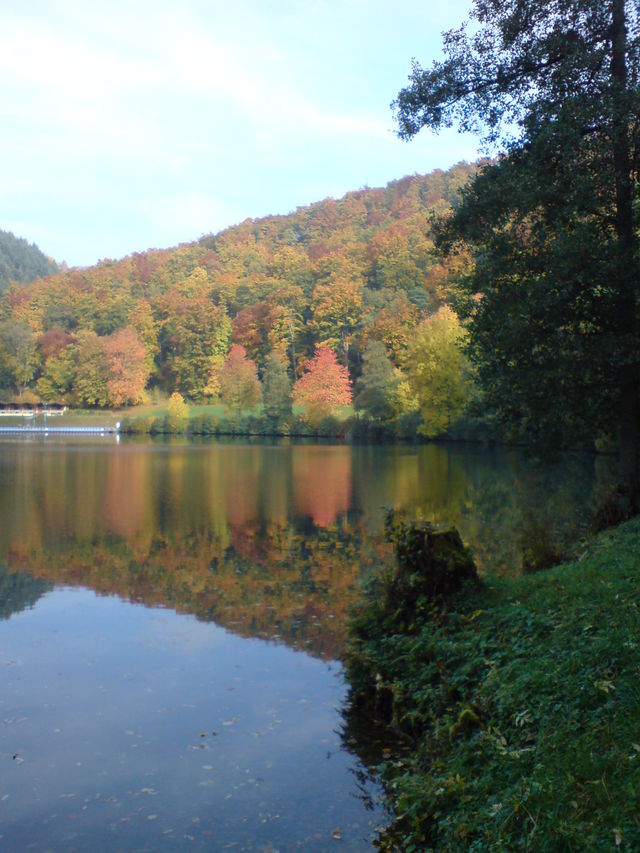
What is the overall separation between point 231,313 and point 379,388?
140 ft

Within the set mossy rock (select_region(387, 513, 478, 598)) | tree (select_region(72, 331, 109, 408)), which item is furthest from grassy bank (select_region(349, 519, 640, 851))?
tree (select_region(72, 331, 109, 408))

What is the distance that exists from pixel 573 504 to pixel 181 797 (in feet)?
48.8

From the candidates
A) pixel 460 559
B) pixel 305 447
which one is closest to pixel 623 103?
pixel 460 559

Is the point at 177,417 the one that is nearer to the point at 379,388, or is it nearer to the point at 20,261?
the point at 379,388

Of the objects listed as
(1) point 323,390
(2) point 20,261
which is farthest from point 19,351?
(2) point 20,261

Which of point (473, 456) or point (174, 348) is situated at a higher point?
point (174, 348)

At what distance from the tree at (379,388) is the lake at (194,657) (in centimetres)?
3310

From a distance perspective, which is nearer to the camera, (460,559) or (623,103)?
(460,559)

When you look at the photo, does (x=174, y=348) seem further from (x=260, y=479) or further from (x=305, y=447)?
(x=260, y=479)

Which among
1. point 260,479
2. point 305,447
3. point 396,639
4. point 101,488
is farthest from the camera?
point 305,447

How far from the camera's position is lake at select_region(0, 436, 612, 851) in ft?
A: 17.7

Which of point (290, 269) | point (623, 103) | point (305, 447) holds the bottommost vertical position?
point (305, 447)

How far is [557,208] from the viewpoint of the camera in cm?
1241

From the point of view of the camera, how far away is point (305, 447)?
50562 millimetres
